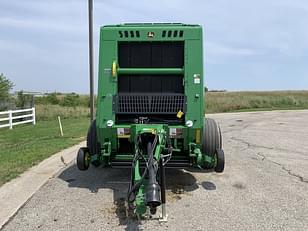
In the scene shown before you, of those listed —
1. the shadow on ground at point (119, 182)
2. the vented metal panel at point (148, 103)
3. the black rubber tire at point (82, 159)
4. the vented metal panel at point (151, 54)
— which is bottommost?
the shadow on ground at point (119, 182)

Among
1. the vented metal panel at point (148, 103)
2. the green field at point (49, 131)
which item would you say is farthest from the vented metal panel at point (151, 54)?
the green field at point (49, 131)

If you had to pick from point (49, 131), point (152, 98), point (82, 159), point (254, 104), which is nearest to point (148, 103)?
point (152, 98)

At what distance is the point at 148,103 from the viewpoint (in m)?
7.06

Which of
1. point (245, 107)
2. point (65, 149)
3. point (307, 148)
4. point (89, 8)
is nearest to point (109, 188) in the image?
point (65, 149)

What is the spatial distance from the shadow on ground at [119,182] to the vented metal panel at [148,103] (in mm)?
1315

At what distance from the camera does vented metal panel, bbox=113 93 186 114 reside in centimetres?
690

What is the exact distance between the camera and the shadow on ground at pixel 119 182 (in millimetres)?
6074

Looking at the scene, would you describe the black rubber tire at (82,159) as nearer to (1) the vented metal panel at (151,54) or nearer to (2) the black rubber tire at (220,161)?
(1) the vented metal panel at (151,54)

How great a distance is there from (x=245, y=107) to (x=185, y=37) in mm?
41496

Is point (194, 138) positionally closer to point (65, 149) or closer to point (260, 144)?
point (65, 149)

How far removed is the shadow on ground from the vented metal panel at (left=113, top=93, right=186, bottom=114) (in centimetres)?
131

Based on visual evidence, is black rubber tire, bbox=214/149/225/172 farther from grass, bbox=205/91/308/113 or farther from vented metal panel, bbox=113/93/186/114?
grass, bbox=205/91/308/113

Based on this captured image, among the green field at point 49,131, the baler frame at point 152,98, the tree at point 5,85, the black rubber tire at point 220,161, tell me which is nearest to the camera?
the baler frame at point 152,98

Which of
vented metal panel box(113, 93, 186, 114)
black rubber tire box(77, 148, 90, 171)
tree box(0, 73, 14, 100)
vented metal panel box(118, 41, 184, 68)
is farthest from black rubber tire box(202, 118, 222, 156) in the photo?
tree box(0, 73, 14, 100)
